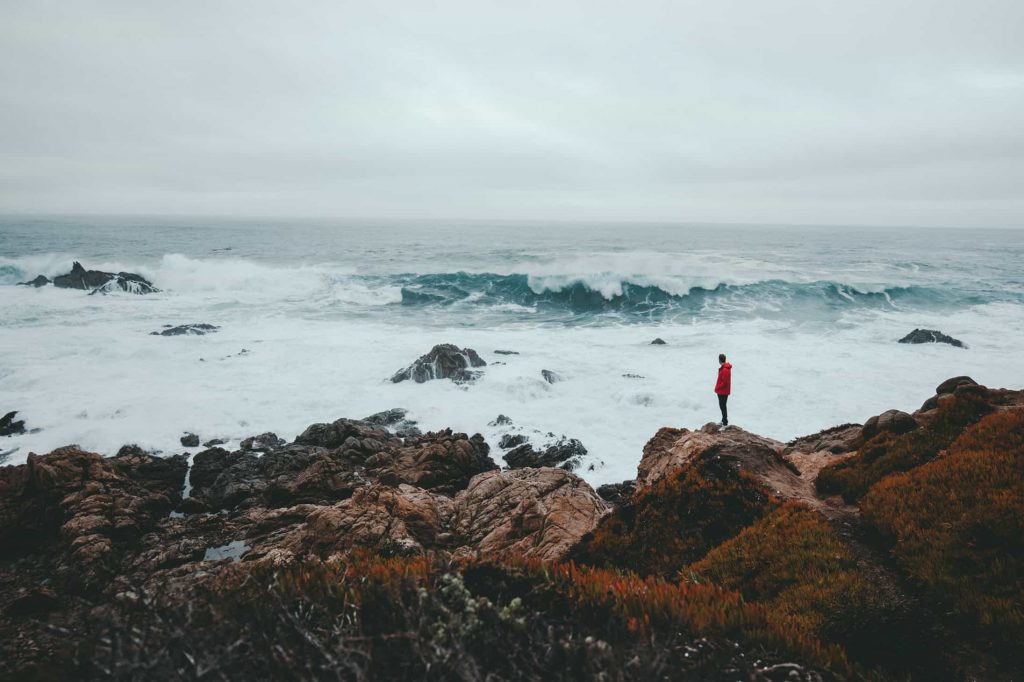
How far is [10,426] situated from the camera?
1705cm

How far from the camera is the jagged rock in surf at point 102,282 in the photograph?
47.2 m

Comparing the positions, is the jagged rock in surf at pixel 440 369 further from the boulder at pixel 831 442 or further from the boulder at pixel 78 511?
the boulder at pixel 831 442

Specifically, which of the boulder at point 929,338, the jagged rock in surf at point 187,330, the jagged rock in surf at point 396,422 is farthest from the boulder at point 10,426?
the boulder at point 929,338

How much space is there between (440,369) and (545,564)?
19454 millimetres

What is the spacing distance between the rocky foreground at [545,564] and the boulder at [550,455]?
203cm

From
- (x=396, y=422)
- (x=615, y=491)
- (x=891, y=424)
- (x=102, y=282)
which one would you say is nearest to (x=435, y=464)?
(x=615, y=491)

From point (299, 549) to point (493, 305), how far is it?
129 feet

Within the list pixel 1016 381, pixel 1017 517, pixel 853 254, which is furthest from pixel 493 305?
pixel 853 254

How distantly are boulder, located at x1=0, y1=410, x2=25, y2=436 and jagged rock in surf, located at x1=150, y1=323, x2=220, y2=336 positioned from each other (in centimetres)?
1438

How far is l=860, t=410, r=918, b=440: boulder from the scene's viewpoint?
31.8ft

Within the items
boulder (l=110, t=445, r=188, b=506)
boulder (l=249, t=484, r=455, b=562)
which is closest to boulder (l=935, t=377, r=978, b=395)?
boulder (l=249, t=484, r=455, b=562)

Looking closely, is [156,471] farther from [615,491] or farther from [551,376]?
[551,376]

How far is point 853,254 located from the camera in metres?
82.0

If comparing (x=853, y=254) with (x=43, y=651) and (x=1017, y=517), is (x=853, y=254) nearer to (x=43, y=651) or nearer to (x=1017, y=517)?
(x=1017, y=517)
